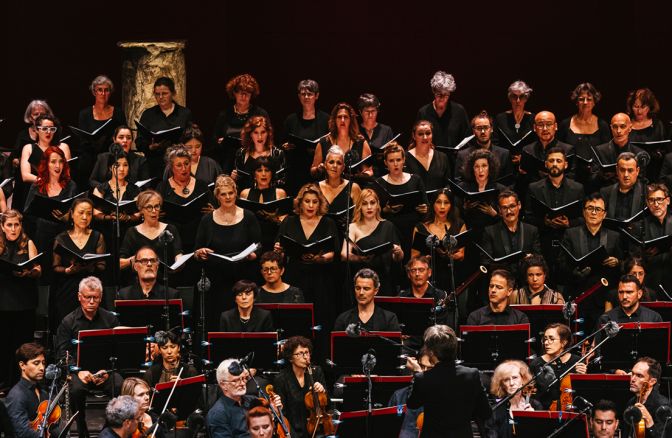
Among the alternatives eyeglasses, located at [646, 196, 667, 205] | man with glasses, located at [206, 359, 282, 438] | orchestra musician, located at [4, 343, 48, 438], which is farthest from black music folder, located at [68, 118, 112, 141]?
eyeglasses, located at [646, 196, 667, 205]

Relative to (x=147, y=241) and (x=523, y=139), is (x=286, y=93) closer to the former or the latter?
(x=523, y=139)

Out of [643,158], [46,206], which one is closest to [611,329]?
[643,158]

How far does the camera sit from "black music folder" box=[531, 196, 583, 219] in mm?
9367

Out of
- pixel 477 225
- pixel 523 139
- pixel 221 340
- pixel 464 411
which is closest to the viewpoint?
pixel 464 411

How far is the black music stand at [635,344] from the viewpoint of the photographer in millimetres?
8281

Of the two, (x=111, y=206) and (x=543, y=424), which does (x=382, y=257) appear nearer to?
(x=111, y=206)

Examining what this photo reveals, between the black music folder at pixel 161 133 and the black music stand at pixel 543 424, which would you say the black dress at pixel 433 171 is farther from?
the black music stand at pixel 543 424

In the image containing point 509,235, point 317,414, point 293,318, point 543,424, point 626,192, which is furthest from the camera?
point 626,192

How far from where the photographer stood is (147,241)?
9188 mm

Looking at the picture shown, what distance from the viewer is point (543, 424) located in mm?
7320

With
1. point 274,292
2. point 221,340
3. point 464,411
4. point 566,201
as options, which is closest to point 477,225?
point 566,201

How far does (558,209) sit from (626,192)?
565mm

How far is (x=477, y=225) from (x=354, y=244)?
0.94 meters

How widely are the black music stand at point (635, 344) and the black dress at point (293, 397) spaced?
68.9 inches
